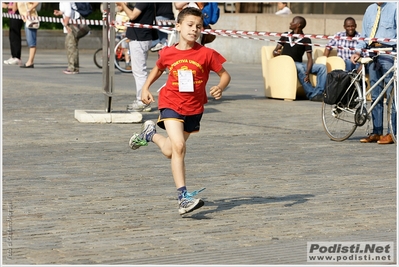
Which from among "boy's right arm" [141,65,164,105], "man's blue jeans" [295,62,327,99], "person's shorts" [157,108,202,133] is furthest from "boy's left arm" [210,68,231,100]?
"man's blue jeans" [295,62,327,99]

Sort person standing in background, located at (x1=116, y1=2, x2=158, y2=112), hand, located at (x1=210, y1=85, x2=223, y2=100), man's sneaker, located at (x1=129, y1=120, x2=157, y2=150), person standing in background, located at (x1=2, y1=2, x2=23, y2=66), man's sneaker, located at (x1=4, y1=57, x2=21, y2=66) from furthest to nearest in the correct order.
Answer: man's sneaker, located at (x1=4, y1=57, x2=21, y2=66), person standing in background, located at (x1=2, y1=2, x2=23, y2=66), person standing in background, located at (x1=116, y1=2, x2=158, y2=112), man's sneaker, located at (x1=129, y1=120, x2=157, y2=150), hand, located at (x1=210, y1=85, x2=223, y2=100)

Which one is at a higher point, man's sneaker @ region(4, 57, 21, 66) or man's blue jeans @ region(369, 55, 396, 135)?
man's blue jeans @ region(369, 55, 396, 135)

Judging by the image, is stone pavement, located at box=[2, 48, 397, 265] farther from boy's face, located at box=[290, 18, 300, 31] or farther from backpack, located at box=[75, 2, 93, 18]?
backpack, located at box=[75, 2, 93, 18]

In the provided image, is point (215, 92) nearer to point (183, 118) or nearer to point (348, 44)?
point (183, 118)

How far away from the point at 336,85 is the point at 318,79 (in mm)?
4534

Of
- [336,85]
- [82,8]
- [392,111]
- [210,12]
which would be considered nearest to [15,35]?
[82,8]

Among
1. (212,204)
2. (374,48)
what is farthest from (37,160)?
(374,48)

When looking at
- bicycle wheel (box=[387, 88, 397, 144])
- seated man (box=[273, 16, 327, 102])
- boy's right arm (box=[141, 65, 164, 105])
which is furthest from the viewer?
seated man (box=[273, 16, 327, 102])

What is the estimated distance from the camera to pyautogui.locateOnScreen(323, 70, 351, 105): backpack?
1062 centimetres

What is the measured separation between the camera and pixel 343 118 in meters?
10.7

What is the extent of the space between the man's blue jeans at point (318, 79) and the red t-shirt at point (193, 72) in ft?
27.4

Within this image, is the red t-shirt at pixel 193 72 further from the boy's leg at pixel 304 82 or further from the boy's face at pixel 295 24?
the boy's leg at pixel 304 82

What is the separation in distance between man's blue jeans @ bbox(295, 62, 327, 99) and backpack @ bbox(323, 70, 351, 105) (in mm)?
4311

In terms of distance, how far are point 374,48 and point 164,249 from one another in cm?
561
